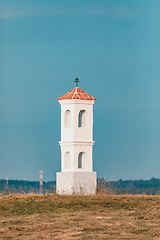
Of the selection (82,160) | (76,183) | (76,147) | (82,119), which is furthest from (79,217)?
(82,119)

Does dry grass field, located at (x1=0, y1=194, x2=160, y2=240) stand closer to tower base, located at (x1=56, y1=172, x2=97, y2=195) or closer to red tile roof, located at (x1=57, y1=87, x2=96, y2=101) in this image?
tower base, located at (x1=56, y1=172, x2=97, y2=195)

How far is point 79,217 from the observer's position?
1689cm

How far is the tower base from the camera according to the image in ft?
75.7

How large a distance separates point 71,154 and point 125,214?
262 inches

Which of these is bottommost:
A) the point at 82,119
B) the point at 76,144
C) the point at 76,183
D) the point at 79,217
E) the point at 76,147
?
the point at 79,217

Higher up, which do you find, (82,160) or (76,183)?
(82,160)

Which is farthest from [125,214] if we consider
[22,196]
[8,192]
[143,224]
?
[8,192]

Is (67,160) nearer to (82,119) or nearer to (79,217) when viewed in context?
(82,119)

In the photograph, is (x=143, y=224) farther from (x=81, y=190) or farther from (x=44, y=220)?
(x=81, y=190)

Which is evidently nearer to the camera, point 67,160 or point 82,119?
point 67,160

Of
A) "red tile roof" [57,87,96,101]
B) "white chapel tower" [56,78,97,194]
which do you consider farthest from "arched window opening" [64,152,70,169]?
"red tile roof" [57,87,96,101]

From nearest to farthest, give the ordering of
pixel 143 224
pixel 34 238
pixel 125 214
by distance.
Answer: pixel 34 238, pixel 143 224, pixel 125 214

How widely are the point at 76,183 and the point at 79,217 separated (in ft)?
20.4

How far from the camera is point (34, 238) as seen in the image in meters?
14.3
